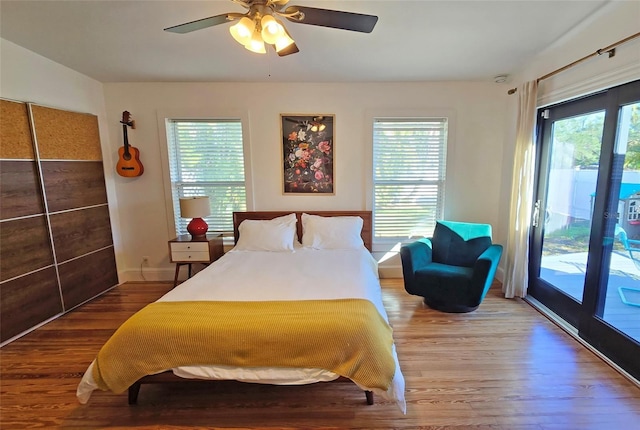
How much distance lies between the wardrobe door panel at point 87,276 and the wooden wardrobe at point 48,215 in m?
0.01

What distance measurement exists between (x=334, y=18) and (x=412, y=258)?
85.6 inches

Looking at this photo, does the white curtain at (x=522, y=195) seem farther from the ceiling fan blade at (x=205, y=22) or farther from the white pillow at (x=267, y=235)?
the ceiling fan blade at (x=205, y=22)

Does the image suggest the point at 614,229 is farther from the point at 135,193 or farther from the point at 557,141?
the point at 135,193

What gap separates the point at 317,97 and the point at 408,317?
2.67 m

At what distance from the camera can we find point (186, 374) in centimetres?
162

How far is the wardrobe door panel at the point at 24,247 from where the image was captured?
2.40m

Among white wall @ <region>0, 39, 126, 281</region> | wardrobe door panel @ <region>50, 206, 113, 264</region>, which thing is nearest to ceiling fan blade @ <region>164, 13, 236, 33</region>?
white wall @ <region>0, 39, 126, 281</region>

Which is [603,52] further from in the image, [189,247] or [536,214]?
[189,247]

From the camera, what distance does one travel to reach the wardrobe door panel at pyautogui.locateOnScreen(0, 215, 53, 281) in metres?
2.40

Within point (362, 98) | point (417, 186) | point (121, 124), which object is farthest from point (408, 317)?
point (121, 124)

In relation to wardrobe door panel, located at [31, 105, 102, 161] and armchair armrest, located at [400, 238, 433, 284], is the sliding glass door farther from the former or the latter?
wardrobe door panel, located at [31, 105, 102, 161]

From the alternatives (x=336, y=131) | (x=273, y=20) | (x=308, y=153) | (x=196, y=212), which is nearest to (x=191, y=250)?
(x=196, y=212)

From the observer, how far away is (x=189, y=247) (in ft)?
10.7

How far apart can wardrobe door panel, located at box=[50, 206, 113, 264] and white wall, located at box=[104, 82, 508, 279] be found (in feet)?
0.85
